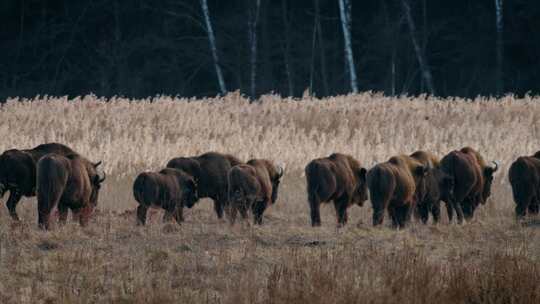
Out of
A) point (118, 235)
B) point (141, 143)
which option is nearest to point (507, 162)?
point (141, 143)

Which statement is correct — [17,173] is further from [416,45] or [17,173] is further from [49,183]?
[416,45]

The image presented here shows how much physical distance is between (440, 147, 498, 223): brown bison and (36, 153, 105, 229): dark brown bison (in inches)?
188

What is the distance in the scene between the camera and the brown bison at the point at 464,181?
18141 millimetres

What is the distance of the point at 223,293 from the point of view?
11406 millimetres

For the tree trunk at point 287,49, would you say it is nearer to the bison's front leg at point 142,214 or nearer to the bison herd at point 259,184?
the bison herd at point 259,184

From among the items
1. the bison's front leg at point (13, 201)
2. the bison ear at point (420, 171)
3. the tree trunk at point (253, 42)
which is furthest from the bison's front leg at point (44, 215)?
the tree trunk at point (253, 42)

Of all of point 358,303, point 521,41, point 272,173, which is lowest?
point 358,303

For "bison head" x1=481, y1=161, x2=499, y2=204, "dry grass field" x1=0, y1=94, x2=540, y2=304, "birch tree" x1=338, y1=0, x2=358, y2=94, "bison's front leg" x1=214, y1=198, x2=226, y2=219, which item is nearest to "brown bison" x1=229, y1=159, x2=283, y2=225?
"dry grass field" x1=0, y1=94, x2=540, y2=304

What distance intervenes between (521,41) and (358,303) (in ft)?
142

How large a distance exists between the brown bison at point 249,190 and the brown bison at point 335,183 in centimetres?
58

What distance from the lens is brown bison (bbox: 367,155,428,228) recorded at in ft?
54.5

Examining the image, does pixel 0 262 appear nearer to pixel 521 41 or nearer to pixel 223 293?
pixel 223 293

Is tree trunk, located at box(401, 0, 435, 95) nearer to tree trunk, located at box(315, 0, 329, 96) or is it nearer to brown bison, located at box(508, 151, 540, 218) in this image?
tree trunk, located at box(315, 0, 329, 96)

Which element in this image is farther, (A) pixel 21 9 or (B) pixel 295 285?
(A) pixel 21 9
